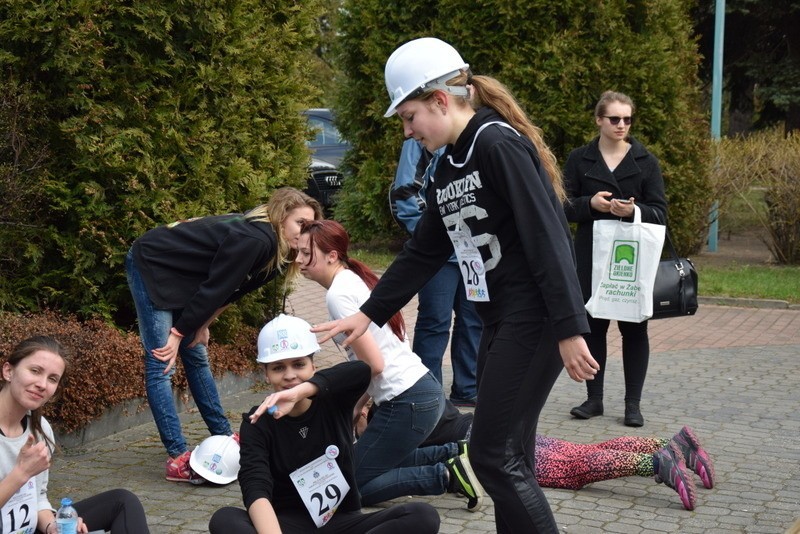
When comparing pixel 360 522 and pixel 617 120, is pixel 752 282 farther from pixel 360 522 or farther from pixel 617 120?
pixel 360 522

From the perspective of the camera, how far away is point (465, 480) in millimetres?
4953

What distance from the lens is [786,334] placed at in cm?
993

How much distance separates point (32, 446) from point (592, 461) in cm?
262

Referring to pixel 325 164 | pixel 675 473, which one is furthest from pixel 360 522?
pixel 325 164

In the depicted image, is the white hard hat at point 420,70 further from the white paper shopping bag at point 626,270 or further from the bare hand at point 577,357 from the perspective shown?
the white paper shopping bag at point 626,270

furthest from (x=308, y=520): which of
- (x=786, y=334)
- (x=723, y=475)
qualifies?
(x=786, y=334)

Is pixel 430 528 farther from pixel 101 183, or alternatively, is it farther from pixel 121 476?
pixel 101 183

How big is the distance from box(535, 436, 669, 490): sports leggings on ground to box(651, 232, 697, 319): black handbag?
54.7 inches

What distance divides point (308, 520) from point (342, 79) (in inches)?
430

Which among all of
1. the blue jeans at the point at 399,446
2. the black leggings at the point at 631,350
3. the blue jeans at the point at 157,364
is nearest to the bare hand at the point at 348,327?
the blue jeans at the point at 399,446

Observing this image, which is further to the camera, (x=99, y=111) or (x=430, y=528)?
(x=99, y=111)

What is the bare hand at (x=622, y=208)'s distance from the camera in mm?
6332

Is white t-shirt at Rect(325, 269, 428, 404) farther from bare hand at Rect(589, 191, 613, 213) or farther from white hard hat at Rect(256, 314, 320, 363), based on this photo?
bare hand at Rect(589, 191, 613, 213)

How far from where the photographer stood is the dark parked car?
58.1 feet
